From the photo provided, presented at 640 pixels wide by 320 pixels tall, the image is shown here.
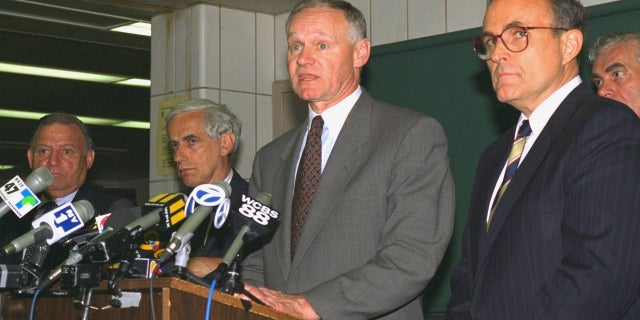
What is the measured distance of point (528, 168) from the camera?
2381 mm

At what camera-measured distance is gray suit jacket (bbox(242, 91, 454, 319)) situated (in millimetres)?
2564

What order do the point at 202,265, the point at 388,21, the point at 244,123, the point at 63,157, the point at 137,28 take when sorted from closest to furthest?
the point at 202,265, the point at 63,157, the point at 388,21, the point at 244,123, the point at 137,28

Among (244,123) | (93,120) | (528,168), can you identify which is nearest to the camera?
(528,168)

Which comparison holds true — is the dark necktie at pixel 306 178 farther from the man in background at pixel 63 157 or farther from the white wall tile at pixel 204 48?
the white wall tile at pixel 204 48

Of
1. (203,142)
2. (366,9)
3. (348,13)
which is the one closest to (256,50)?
(366,9)

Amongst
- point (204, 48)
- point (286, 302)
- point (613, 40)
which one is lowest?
point (286, 302)

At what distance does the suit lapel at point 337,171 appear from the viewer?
2752 millimetres

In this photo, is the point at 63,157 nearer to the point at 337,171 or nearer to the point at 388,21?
the point at 337,171

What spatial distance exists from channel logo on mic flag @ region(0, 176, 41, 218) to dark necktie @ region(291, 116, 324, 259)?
2.36ft

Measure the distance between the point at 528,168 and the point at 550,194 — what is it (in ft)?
0.35

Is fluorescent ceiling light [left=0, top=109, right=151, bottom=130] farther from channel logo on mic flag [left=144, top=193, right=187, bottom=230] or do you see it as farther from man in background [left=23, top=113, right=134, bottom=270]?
channel logo on mic flag [left=144, top=193, right=187, bottom=230]

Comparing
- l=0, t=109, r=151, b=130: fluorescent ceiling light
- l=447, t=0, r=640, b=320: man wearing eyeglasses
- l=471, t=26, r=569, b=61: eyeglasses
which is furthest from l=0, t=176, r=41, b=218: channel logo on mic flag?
l=0, t=109, r=151, b=130: fluorescent ceiling light

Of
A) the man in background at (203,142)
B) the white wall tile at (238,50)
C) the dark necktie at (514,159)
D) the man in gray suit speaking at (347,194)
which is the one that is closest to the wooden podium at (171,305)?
the man in gray suit speaking at (347,194)

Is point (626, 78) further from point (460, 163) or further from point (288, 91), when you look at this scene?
point (288, 91)
